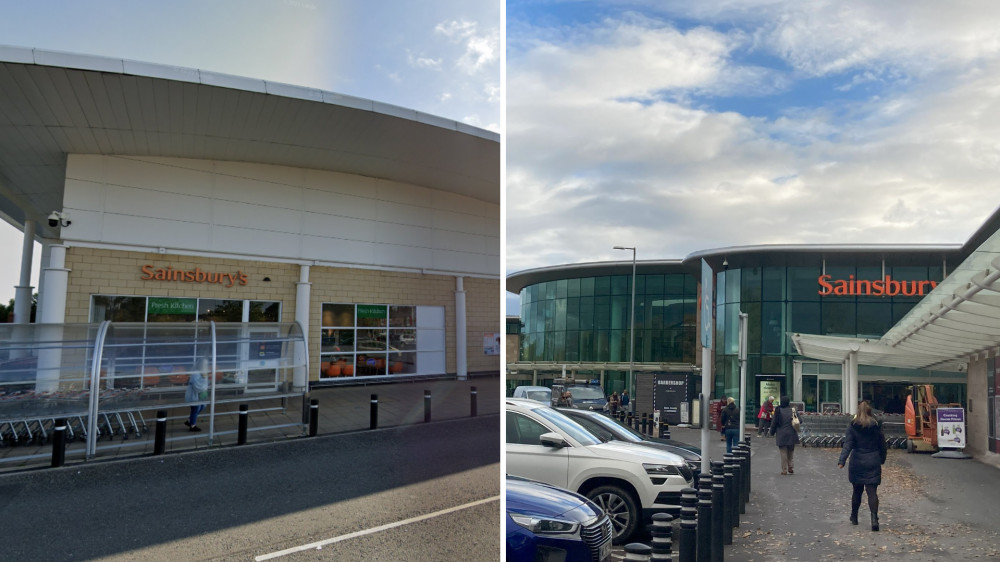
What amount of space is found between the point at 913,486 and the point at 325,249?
9380 millimetres

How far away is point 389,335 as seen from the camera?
10656 millimetres

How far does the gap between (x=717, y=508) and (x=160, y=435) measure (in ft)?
18.2

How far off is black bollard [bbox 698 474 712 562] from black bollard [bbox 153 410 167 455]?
5420mm

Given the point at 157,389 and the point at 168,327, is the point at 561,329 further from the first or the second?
the point at 168,327

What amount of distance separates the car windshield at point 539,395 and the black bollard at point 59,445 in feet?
16.1

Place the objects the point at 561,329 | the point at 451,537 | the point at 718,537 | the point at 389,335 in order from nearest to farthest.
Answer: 1. the point at 718,537
2. the point at 561,329
3. the point at 451,537
4. the point at 389,335

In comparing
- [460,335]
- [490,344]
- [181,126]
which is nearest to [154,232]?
[181,126]

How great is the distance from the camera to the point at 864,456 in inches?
56.0

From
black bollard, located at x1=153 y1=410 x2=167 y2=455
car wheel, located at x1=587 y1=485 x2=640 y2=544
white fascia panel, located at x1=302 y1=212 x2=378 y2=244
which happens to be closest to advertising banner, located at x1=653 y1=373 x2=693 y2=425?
car wheel, located at x1=587 y1=485 x2=640 y2=544

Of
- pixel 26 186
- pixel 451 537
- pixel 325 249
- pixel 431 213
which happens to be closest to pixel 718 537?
pixel 451 537

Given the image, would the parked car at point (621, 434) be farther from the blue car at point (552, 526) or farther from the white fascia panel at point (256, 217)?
the white fascia panel at point (256, 217)

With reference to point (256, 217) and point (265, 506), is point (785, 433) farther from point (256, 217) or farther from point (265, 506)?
point (256, 217)

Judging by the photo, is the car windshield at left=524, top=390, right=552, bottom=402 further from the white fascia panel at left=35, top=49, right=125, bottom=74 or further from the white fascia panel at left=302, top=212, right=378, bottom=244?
the white fascia panel at left=302, top=212, right=378, bottom=244

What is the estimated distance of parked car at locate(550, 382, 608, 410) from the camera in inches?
72.0
